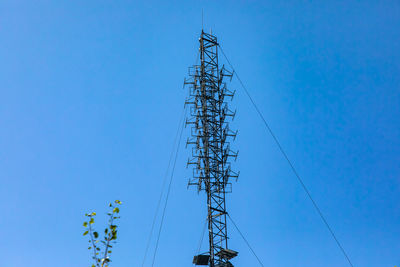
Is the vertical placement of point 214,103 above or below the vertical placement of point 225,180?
above

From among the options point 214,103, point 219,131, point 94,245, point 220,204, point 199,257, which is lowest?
point 94,245

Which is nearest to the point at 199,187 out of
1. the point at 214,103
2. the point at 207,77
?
the point at 214,103

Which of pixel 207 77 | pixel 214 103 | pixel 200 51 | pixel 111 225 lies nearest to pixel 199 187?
pixel 214 103

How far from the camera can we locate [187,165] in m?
30.1

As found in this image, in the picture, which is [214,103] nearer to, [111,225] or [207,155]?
[207,155]

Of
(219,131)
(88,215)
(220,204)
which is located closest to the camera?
(88,215)

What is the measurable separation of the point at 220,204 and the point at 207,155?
13.1 feet

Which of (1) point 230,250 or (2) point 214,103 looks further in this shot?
(2) point 214,103

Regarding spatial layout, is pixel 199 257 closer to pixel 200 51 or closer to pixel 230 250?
pixel 230 250

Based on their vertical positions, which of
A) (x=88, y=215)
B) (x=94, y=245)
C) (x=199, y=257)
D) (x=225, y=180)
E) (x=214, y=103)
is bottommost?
(x=94, y=245)

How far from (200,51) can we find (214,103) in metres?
5.21

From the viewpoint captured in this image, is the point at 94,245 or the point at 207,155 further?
the point at 207,155

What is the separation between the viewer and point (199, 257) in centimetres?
2709

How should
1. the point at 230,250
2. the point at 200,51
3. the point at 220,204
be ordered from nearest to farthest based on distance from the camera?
the point at 230,250
the point at 220,204
the point at 200,51
